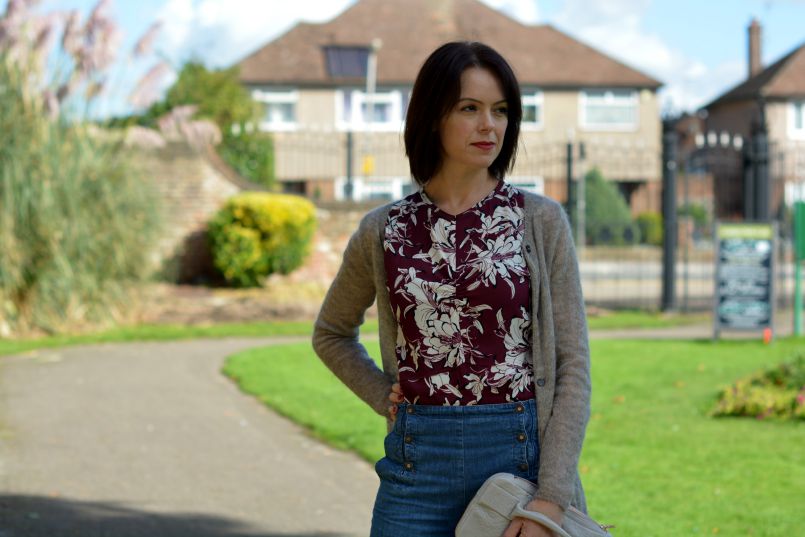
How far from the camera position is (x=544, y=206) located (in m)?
3.00

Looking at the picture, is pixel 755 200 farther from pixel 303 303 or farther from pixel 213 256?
pixel 213 256

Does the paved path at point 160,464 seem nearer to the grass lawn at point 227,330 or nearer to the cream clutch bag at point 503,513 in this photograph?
the grass lawn at point 227,330

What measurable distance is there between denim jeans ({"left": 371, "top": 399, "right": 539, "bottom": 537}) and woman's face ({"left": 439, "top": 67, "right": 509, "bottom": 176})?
63 centimetres

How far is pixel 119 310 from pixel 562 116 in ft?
93.7

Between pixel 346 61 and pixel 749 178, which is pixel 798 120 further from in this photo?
pixel 749 178

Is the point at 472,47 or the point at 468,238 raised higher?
the point at 472,47

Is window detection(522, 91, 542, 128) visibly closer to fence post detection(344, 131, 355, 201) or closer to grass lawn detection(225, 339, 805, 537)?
fence post detection(344, 131, 355, 201)

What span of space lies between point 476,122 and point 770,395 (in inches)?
260

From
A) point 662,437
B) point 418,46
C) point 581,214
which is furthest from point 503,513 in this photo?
point 418,46

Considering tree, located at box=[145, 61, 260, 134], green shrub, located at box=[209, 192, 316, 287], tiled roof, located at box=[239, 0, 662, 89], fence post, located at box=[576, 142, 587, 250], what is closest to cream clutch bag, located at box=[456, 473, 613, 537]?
green shrub, located at box=[209, 192, 316, 287]

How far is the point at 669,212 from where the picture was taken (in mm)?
17891

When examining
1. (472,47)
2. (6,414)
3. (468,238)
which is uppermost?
(472,47)

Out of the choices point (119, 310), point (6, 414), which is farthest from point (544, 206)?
point (119, 310)

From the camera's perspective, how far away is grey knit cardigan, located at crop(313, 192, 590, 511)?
2.85 metres
